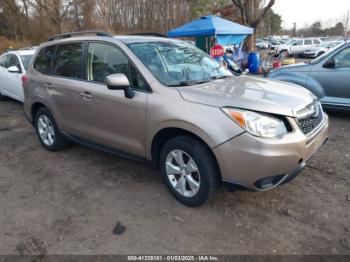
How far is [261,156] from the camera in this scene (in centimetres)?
268

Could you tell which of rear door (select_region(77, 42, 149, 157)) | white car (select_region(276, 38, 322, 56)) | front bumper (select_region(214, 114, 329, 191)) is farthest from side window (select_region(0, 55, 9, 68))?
white car (select_region(276, 38, 322, 56))

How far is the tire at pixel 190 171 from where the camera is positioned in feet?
9.75

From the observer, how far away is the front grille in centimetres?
304

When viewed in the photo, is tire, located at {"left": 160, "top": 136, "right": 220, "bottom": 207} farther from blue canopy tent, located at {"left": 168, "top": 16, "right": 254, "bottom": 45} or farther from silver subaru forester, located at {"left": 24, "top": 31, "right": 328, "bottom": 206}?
blue canopy tent, located at {"left": 168, "top": 16, "right": 254, "bottom": 45}

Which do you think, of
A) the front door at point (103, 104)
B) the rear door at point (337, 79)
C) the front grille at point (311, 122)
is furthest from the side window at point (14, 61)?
the front grille at point (311, 122)

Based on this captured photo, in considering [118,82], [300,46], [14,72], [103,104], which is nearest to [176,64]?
[118,82]

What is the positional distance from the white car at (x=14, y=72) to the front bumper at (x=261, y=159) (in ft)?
20.3

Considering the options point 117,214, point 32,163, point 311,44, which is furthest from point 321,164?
point 311,44

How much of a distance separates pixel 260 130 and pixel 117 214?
1.64 metres

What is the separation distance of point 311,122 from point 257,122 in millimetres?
802

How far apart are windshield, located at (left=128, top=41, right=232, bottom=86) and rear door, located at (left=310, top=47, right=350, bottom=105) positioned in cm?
288

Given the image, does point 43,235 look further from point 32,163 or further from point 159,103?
point 32,163

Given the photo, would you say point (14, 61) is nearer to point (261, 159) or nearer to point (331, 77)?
point (331, 77)

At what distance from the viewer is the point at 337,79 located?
233 inches
